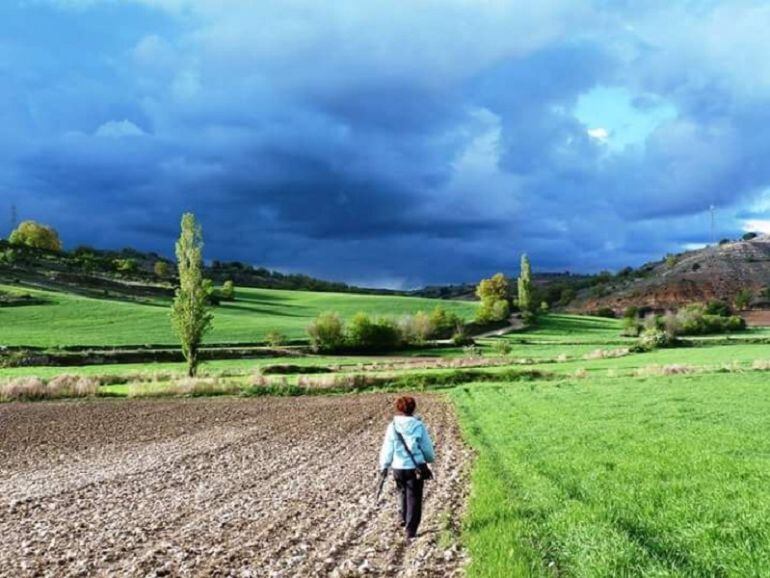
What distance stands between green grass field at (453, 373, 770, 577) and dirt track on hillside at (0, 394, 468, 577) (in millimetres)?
1093

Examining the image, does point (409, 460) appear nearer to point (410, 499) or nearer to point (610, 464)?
point (410, 499)

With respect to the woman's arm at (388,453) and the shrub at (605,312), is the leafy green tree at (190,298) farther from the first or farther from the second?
the shrub at (605,312)

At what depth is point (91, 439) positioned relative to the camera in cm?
3241

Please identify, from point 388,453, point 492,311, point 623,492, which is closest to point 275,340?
point 492,311

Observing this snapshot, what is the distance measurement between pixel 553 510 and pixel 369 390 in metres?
43.3

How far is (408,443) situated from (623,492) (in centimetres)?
468

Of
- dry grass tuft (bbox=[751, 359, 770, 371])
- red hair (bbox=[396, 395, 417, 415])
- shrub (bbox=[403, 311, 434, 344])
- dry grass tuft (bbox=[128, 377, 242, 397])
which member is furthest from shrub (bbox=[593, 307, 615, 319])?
red hair (bbox=[396, 395, 417, 415])

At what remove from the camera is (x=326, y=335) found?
10881cm

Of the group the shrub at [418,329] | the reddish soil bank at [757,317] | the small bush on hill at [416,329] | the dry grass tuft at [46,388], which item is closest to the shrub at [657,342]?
the small bush on hill at [416,329]

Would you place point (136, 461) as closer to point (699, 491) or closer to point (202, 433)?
point (202, 433)

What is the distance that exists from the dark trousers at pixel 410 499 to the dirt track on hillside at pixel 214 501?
0.30 m

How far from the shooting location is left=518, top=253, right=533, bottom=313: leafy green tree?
15738 cm

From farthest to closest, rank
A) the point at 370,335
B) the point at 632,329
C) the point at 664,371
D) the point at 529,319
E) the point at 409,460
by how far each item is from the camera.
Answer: the point at 529,319
the point at 632,329
the point at 370,335
the point at 664,371
the point at 409,460

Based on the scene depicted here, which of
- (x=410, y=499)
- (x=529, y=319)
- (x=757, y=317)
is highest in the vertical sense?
(x=757, y=317)
